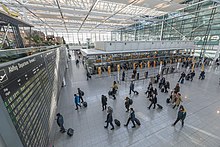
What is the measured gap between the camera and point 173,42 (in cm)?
1780

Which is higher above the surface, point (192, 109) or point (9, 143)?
point (9, 143)

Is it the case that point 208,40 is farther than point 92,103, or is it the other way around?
point 208,40

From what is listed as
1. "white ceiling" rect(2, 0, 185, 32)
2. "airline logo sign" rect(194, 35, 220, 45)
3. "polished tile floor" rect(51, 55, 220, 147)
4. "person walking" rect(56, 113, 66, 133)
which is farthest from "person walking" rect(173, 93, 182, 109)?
"airline logo sign" rect(194, 35, 220, 45)

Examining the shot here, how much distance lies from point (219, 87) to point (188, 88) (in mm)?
3045

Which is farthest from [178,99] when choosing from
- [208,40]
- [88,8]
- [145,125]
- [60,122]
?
[208,40]

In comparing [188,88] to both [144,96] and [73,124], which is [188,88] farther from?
[73,124]

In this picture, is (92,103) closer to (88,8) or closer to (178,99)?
(178,99)

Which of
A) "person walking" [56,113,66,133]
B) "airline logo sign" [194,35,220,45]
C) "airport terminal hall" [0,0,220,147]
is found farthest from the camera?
"airline logo sign" [194,35,220,45]

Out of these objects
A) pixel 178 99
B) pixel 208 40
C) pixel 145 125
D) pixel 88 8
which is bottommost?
pixel 145 125

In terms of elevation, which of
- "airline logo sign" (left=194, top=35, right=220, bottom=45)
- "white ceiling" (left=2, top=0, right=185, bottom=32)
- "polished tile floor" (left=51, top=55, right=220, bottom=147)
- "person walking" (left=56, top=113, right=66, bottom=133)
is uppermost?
"white ceiling" (left=2, top=0, right=185, bottom=32)

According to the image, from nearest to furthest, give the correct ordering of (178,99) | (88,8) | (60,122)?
(60,122) < (178,99) < (88,8)

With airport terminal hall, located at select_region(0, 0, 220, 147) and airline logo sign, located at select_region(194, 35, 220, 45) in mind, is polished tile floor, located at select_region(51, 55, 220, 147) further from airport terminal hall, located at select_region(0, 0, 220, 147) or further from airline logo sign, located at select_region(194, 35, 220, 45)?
airline logo sign, located at select_region(194, 35, 220, 45)

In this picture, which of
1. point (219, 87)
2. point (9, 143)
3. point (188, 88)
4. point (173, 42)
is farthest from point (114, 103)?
point (173, 42)

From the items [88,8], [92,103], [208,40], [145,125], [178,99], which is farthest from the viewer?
[208,40]
